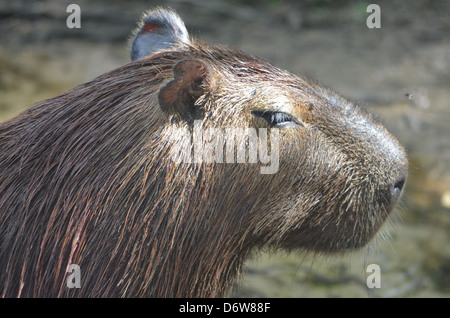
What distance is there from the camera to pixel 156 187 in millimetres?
2199

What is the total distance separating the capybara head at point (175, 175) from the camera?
7.07ft

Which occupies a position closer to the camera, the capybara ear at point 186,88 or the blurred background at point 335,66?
the capybara ear at point 186,88

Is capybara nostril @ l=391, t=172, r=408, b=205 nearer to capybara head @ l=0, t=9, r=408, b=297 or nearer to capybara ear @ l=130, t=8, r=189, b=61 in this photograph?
capybara head @ l=0, t=9, r=408, b=297

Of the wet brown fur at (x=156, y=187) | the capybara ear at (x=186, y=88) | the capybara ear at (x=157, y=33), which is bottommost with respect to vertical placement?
the wet brown fur at (x=156, y=187)

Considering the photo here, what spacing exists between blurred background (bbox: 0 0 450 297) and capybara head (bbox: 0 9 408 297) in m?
1.37

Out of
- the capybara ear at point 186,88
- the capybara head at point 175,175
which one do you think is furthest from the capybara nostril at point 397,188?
the capybara ear at point 186,88

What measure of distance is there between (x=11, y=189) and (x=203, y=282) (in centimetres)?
84

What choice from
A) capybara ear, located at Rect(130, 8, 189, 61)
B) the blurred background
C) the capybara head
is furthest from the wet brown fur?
the blurred background

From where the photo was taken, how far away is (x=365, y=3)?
8.05 metres

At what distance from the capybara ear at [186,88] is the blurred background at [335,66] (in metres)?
1.76

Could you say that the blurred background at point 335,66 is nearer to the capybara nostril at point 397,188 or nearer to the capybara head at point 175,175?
the capybara nostril at point 397,188

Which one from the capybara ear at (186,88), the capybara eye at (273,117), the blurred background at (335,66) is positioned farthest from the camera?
the blurred background at (335,66)

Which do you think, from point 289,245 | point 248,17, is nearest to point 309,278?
point 289,245

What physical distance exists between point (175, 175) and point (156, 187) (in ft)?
0.28
